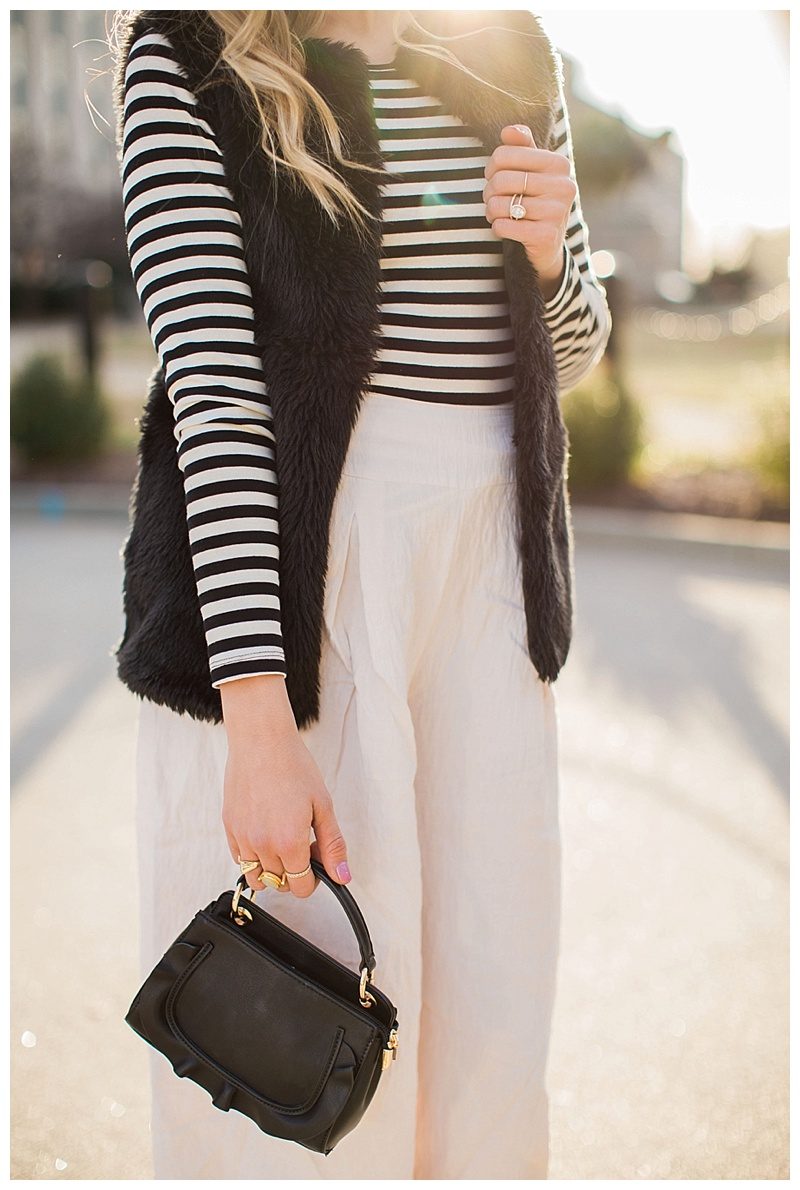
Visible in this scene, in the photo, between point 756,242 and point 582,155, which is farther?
point 756,242

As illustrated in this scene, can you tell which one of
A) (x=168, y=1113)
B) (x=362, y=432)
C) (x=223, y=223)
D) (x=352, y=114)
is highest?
(x=352, y=114)

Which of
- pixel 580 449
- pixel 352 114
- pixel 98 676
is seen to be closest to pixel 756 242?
pixel 580 449

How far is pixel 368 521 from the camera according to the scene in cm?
126

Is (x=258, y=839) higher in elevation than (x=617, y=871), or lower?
higher

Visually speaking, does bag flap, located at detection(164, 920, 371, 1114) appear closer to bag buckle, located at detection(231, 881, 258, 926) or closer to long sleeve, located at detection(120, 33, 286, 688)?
bag buckle, located at detection(231, 881, 258, 926)

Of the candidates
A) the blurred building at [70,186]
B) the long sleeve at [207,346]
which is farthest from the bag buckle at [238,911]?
the blurred building at [70,186]

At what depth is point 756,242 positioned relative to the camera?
115 ft

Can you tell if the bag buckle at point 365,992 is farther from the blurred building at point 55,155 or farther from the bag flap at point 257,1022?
the blurred building at point 55,155

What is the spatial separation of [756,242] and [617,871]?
119 feet

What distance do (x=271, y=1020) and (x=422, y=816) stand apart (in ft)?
1.12

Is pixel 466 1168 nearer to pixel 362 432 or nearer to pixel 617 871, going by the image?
pixel 362 432

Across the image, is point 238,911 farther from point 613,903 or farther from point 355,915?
point 613,903

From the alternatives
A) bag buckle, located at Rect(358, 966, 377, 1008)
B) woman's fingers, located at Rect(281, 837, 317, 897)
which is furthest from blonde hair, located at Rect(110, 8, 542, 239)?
bag buckle, located at Rect(358, 966, 377, 1008)

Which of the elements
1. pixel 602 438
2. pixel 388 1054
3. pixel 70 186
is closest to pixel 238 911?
pixel 388 1054
